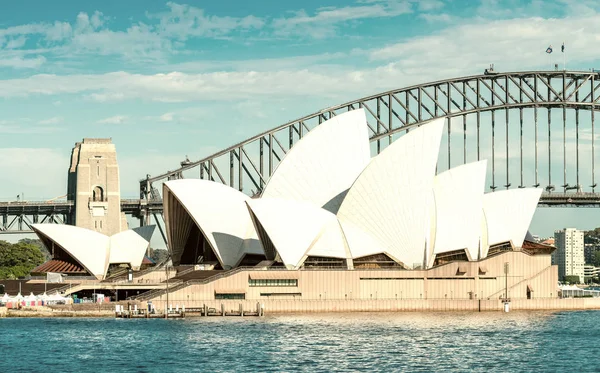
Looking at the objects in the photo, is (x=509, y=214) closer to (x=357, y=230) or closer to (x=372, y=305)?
(x=357, y=230)

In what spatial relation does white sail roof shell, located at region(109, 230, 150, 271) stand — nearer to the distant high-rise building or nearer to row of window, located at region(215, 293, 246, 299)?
the distant high-rise building

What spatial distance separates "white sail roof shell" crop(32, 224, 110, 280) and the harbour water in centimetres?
1898

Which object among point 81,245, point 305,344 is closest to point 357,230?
point 81,245

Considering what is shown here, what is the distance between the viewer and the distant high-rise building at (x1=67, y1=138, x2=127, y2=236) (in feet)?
386

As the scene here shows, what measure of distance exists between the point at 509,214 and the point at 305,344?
36.7 metres

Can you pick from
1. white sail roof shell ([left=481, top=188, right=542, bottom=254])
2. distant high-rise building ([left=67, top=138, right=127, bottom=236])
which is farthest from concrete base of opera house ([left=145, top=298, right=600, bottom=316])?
distant high-rise building ([left=67, top=138, right=127, bottom=236])

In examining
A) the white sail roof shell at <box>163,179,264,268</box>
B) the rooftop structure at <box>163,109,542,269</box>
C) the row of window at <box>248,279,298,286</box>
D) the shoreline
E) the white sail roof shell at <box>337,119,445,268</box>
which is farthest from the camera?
the white sail roof shell at <box>163,179,264,268</box>

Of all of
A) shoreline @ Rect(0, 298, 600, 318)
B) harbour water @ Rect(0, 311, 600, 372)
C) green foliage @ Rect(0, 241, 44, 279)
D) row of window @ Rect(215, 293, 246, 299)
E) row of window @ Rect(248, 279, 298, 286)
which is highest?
green foliage @ Rect(0, 241, 44, 279)

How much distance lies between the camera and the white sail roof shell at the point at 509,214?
89.9m

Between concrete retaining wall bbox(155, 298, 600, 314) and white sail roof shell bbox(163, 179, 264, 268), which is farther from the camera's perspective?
white sail roof shell bbox(163, 179, 264, 268)

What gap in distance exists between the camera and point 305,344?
5834 centimetres

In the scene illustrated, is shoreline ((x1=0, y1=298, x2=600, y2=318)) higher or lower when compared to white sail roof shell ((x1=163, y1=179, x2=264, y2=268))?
lower

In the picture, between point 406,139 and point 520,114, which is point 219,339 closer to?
point 406,139

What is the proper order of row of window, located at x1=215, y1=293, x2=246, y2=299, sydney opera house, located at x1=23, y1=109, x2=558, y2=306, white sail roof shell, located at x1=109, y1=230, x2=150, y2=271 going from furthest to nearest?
white sail roof shell, located at x1=109, y1=230, x2=150, y2=271, sydney opera house, located at x1=23, y1=109, x2=558, y2=306, row of window, located at x1=215, y1=293, x2=246, y2=299
